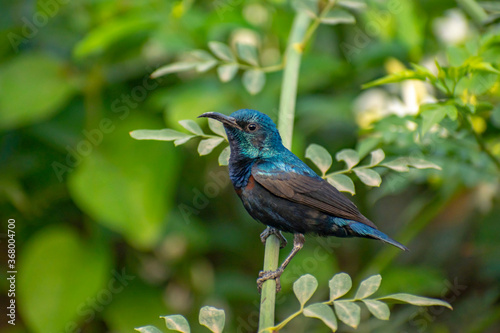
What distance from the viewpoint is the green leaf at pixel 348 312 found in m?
1.01

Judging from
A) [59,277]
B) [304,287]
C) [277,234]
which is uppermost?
[304,287]

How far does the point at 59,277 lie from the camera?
9.26 ft

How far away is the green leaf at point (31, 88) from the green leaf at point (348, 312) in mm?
2213

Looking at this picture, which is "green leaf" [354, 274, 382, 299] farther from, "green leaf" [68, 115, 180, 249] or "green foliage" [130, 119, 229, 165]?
"green leaf" [68, 115, 180, 249]

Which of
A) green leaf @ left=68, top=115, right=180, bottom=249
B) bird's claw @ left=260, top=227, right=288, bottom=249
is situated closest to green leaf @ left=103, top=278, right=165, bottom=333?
green leaf @ left=68, top=115, right=180, bottom=249

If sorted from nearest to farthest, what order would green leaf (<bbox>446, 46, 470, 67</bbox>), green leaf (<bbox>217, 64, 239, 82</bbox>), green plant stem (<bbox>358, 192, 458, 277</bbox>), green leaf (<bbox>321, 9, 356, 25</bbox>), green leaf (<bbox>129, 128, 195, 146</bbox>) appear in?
green leaf (<bbox>129, 128, 195, 146</bbox>) → green leaf (<bbox>446, 46, 470, 67</bbox>) → green leaf (<bbox>217, 64, 239, 82</bbox>) → green leaf (<bbox>321, 9, 356, 25</bbox>) → green plant stem (<bbox>358, 192, 458, 277</bbox>)

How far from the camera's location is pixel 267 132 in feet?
4.60

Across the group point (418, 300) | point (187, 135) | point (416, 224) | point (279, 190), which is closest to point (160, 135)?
point (187, 135)

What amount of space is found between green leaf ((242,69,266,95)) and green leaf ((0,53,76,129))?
154 cm

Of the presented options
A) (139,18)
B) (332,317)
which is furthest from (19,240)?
(332,317)

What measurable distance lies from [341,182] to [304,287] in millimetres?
317

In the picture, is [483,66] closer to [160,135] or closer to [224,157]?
[224,157]

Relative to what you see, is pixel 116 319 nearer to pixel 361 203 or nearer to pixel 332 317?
pixel 361 203

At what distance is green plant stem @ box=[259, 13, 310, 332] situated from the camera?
1.09 meters
